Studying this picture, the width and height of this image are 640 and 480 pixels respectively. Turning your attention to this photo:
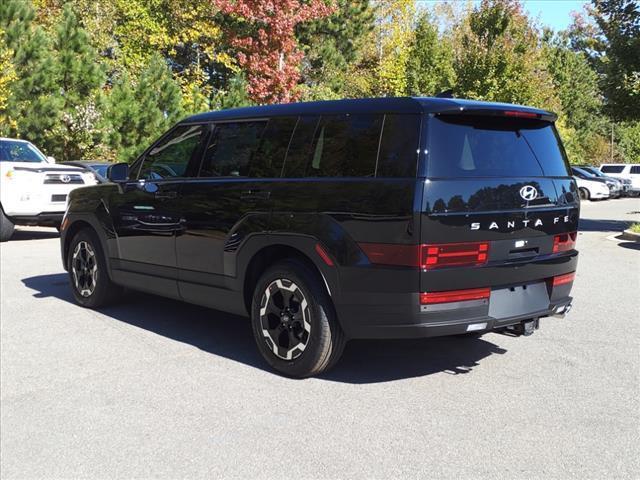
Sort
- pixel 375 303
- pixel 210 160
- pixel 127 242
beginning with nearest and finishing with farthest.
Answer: pixel 375 303 < pixel 210 160 < pixel 127 242

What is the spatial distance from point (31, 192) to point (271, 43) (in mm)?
14852

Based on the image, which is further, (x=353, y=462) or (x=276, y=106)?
(x=276, y=106)

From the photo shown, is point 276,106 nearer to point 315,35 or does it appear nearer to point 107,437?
point 107,437

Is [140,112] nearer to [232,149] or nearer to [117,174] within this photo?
[117,174]

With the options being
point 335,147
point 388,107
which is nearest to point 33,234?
point 335,147

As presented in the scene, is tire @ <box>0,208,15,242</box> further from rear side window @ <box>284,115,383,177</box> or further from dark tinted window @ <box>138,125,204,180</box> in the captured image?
rear side window @ <box>284,115,383,177</box>

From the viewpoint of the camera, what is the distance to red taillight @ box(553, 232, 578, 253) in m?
4.51

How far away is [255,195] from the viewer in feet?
15.4

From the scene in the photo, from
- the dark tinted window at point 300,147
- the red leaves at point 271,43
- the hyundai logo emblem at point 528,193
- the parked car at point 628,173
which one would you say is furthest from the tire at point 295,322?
the parked car at point 628,173

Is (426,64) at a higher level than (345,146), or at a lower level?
higher

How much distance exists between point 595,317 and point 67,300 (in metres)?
5.67

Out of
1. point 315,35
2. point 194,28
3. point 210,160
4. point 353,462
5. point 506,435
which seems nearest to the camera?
point 353,462

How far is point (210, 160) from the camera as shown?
5277 millimetres

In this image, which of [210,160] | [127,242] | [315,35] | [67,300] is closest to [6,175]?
[67,300]
